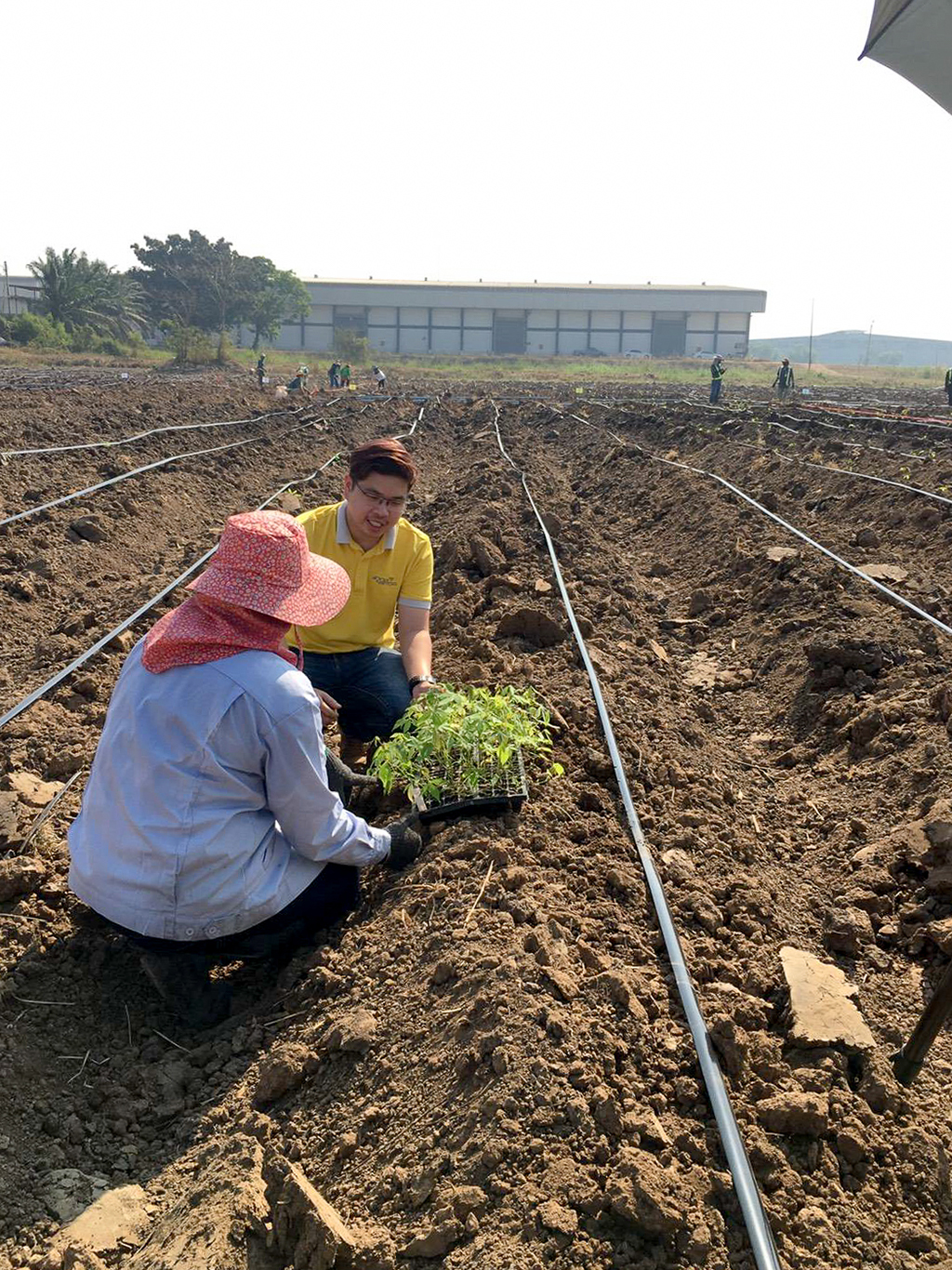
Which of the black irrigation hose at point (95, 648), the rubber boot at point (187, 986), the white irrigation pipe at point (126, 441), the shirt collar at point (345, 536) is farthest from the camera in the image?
the white irrigation pipe at point (126, 441)

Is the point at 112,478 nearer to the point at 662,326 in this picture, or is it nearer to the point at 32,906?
the point at 32,906

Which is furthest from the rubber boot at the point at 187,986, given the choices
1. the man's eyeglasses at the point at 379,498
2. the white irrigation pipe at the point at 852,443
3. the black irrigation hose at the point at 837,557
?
the white irrigation pipe at the point at 852,443

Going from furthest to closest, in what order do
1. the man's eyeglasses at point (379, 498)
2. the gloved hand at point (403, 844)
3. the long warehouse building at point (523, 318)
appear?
the long warehouse building at point (523, 318), the man's eyeglasses at point (379, 498), the gloved hand at point (403, 844)

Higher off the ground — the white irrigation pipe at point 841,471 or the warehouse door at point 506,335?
the warehouse door at point 506,335

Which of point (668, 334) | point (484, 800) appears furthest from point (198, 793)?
point (668, 334)

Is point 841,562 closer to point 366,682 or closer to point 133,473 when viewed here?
point 366,682

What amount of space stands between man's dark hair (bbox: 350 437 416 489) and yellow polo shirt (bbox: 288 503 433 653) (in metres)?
0.36

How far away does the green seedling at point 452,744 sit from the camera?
145 inches

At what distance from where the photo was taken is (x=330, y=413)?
21.4 meters

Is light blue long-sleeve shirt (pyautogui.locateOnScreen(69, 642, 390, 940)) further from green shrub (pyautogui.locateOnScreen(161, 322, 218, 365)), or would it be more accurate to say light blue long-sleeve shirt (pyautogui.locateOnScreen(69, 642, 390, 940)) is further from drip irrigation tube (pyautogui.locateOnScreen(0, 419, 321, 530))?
green shrub (pyautogui.locateOnScreen(161, 322, 218, 365))

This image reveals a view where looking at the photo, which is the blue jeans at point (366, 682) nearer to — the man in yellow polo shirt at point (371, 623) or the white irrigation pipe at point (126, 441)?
the man in yellow polo shirt at point (371, 623)

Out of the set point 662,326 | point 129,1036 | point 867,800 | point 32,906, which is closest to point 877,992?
point 867,800

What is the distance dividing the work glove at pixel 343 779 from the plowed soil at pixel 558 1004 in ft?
1.23

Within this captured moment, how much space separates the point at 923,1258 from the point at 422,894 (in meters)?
1.74
